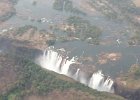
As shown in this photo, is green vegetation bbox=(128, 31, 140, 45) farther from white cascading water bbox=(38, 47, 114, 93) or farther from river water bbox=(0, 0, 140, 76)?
white cascading water bbox=(38, 47, 114, 93)

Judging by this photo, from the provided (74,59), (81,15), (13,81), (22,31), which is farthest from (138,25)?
(13,81)

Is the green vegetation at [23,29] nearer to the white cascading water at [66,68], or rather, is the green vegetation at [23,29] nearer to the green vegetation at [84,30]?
the green vegetation at [84,30]

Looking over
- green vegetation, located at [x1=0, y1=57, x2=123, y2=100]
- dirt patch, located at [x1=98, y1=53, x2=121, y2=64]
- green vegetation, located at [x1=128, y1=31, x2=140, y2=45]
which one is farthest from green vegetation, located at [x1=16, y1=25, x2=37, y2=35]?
green vegetation, located at [x1=128, y1=31, x2=140, y2=45]

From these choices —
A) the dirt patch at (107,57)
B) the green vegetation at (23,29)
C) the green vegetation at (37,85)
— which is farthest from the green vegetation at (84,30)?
the green vegetation at (37,85)

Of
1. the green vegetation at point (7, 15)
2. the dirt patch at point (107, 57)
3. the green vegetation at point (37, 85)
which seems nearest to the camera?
the green vegetation at point (37, 85)

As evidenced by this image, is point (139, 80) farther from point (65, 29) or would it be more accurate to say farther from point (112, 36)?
point (65, 29)
